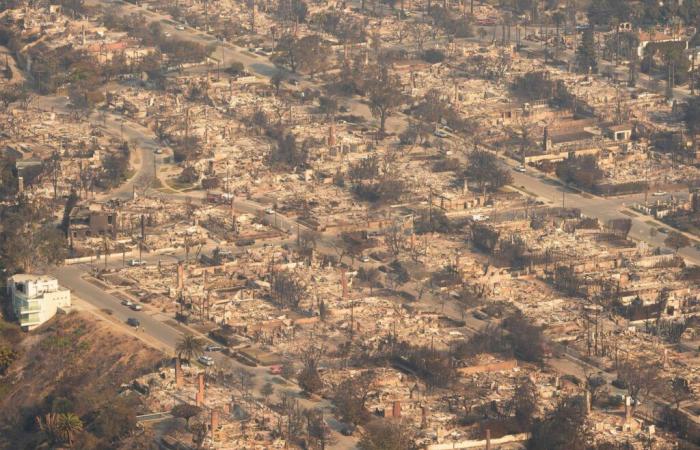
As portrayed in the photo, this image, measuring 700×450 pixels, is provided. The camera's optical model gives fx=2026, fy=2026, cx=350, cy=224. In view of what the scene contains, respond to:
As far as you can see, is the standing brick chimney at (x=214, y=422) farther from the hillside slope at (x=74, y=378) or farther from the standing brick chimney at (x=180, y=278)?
the standing brick chimney at (x=180, y=278)

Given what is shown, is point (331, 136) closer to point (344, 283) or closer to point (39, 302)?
point (344, 283)

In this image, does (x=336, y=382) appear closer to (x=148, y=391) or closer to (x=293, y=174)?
(x=148, y=391)

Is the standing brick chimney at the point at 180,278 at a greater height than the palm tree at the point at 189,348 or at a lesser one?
lesser

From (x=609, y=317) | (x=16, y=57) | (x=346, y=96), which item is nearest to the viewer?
(x=609, y=317)

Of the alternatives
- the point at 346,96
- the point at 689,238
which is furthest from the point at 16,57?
the point at 689,238

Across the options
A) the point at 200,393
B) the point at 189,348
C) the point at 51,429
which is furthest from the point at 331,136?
the point at 51,429

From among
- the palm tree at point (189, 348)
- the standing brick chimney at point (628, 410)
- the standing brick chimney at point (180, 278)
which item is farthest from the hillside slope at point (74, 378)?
the standing brick chimney at point (628, 410)
